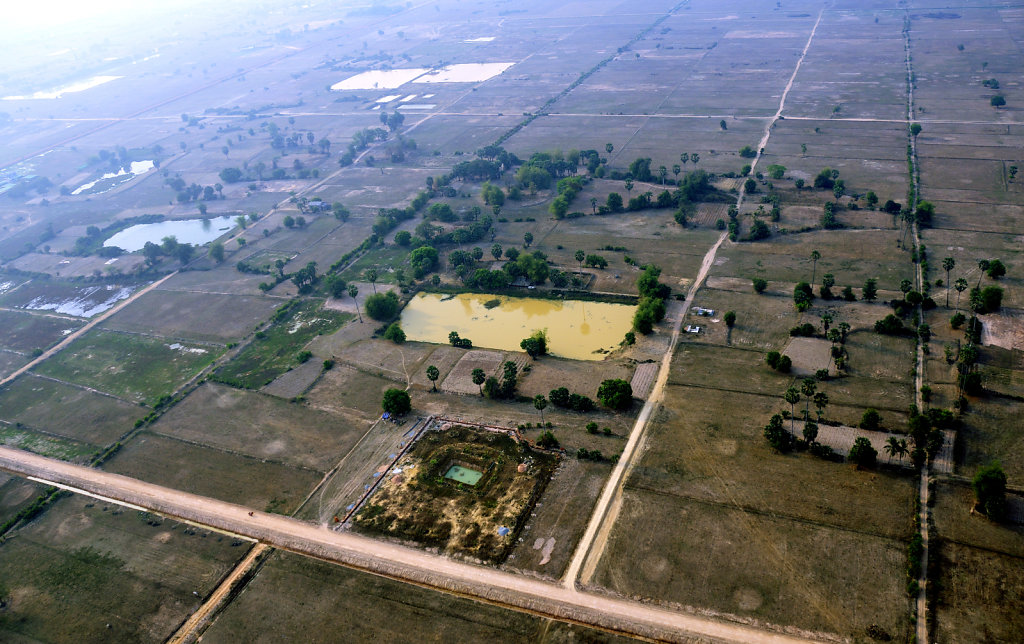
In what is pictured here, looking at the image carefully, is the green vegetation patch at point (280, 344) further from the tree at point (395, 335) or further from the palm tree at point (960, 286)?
the palm tree at point (960, 286)

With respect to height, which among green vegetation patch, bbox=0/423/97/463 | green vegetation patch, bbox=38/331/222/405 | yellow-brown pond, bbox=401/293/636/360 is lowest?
green vegetation patch, bbox=0/423/97/463

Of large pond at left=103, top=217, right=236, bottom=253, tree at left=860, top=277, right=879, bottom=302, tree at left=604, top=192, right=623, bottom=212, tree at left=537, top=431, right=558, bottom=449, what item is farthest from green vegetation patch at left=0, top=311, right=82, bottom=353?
tree at left=860, top=277, right=879, bottom=302

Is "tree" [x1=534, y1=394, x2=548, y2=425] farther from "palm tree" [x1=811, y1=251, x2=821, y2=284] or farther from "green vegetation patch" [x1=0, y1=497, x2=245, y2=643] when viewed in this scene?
"palm tree" [x1=811, y1=251, x2=821, y2=284]

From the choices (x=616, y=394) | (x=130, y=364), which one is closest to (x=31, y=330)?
(x=130, y=364)

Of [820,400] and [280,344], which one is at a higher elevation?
[820,400]

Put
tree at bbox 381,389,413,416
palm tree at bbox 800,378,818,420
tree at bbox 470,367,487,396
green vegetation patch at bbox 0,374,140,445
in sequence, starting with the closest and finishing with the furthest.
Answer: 1. palm tree at bbox 800,378,818,420
2. tree at bbox 381,389,413,416
3. tree at bbox 470,367,487,396
4. green vegetation patch at bbox 0,374,140,445

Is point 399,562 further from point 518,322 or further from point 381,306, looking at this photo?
point 381,306

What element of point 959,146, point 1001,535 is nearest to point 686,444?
point 1001,535
